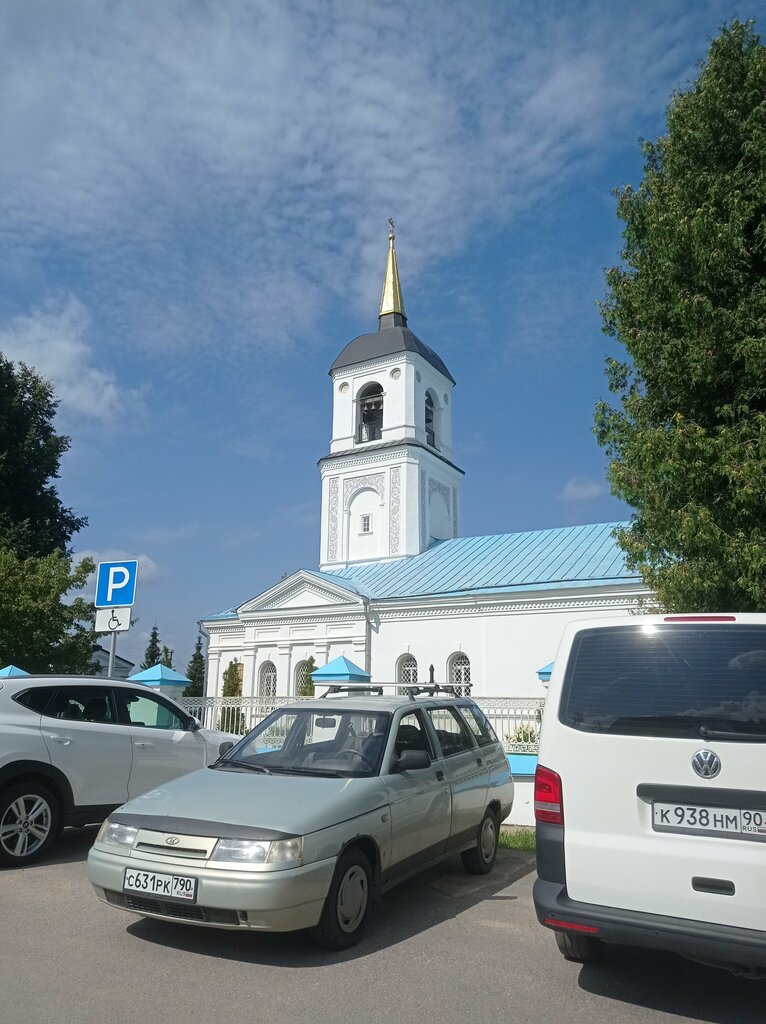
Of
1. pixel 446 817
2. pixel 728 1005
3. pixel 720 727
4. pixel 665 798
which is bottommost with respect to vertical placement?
pixel 728 1005

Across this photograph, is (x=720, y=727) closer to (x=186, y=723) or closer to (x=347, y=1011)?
(x=347, y=1011)

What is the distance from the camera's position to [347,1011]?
4.12 metres

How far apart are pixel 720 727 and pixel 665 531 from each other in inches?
237

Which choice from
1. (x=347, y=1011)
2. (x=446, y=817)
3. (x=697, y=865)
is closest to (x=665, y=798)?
(x=697, y=865)

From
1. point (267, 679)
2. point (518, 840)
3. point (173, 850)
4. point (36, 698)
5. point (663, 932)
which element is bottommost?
point (518, 840)

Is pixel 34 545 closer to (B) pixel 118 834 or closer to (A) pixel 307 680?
(A) pixel 307 680

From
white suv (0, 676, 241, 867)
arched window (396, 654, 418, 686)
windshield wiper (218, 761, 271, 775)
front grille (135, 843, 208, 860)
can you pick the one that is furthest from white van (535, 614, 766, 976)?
arched window (396, 654, 418, 686)

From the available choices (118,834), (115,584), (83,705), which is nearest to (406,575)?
(115,584)

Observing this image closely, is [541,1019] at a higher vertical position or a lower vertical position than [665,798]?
lower

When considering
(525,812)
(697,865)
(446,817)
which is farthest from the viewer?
(525,812)

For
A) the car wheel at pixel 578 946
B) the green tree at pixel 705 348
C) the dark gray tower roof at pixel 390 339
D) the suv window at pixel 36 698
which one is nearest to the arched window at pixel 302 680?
the dark gray tower roof at pixel 390 339

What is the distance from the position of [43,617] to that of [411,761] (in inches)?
492

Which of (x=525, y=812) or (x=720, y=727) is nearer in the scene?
(x=720, y=727)

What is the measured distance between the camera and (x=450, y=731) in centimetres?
735
